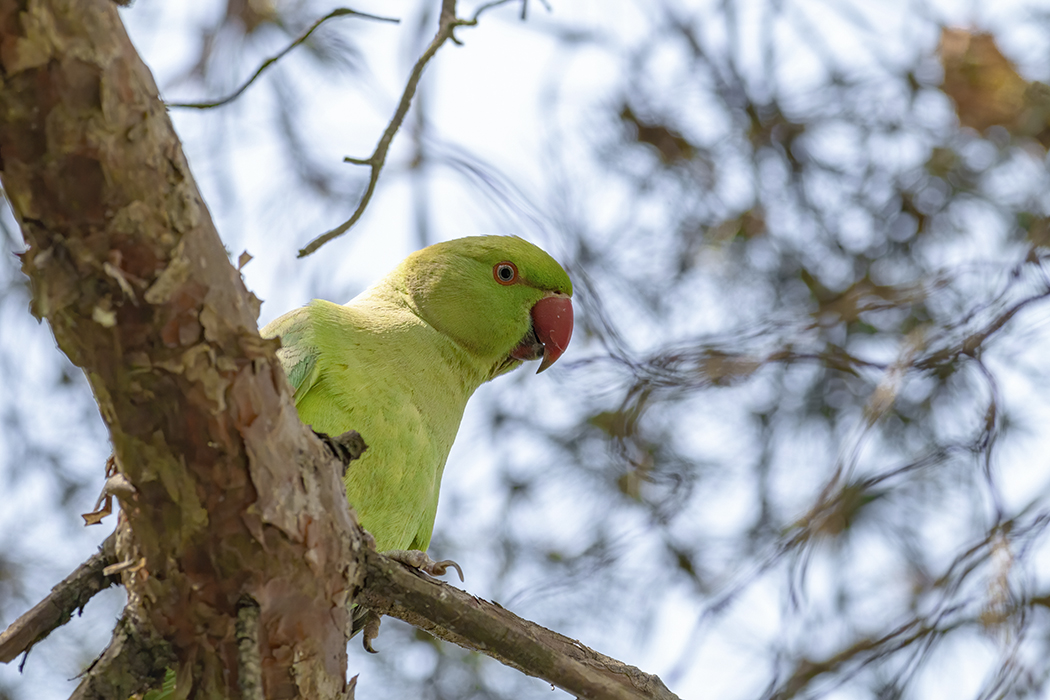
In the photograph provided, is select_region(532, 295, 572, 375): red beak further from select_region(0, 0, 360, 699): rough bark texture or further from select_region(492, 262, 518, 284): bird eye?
select_region(0, 0, 360, 699): rough bark texture

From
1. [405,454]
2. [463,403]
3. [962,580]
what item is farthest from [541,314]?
[962,580]

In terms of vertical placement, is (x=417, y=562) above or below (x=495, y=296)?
below

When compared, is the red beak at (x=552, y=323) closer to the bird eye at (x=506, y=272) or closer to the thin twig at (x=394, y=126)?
the bird eye at (x=506, y=272)

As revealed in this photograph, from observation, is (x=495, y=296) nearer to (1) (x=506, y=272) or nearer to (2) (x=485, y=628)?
(1) (x=506, y=272)

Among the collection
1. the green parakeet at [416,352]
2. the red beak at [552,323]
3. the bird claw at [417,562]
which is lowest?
the bird claw at [417,562]

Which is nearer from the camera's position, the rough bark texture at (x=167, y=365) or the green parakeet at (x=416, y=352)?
the rough bark texture at (x=167, y=365)

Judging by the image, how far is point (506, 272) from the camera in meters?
2.88

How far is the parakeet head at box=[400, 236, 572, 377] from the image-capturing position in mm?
2785

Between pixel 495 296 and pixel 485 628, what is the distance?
149 centimetres

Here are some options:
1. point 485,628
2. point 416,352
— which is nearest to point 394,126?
point 416,352

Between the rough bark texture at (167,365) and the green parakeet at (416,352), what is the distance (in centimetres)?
73

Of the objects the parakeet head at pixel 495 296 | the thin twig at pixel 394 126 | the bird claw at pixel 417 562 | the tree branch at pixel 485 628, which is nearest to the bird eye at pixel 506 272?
the parakeet head at pixel 495 296

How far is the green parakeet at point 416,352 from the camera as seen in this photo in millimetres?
2238

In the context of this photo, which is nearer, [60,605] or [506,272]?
[60,605]
